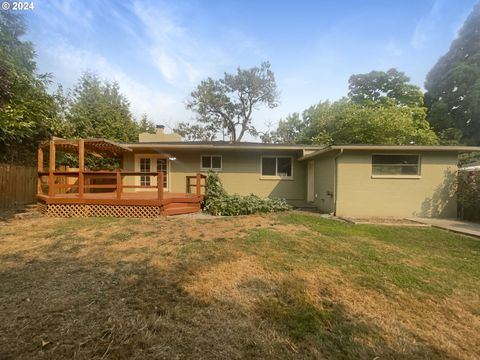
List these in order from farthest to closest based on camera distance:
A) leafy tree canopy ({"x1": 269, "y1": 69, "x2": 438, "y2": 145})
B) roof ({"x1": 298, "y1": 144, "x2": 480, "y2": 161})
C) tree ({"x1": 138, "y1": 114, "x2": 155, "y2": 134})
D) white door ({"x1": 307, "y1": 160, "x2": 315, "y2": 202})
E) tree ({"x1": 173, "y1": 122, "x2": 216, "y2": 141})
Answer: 1. tree ({"x1": 173, "y1": 122, "x2": 216, "y2": 141})
2. tree ({"x1": 138, "y1": 114, "x2": 155, "y2": 134})
3. leafy tree canopy ({"x1": 269, "y1": 69, "x2": 438, "y2": 145})
4. white door ({"x1": 307, "y1": 160, "x2": 315, "y2": 202})
5. roof ({"x1": 298, "y1": 144, "x2": 480, "y2": 161})

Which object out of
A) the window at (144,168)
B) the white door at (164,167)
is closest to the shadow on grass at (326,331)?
the white door at (164,167)

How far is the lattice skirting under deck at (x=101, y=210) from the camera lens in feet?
26.7

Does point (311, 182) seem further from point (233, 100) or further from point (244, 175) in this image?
point (233, 100)

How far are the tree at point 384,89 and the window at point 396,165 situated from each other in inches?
743

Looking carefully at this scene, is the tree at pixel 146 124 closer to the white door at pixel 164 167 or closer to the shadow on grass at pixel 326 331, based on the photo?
the white door at pixel 164 167

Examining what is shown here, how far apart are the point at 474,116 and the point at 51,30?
109ft

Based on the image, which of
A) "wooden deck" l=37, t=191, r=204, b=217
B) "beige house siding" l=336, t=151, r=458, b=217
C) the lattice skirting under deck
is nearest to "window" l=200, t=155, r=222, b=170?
"wooden deck" l=37, t=191, r=204, b=217

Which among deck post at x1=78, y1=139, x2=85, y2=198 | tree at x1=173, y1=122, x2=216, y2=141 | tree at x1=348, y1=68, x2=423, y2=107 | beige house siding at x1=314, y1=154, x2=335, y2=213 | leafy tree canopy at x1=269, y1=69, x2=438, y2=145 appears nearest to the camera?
deck post at x1=78, y1=139, x2=85, y2=198

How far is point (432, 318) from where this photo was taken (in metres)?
2.55

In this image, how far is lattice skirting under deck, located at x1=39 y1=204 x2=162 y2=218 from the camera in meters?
8.13

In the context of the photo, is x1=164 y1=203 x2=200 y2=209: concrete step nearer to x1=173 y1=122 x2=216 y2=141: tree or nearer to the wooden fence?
the wooden fence

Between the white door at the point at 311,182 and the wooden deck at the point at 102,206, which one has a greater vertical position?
the white door at the point at 311,182

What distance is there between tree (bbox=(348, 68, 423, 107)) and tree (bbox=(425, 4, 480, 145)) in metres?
2.59

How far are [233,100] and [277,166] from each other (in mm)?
19127
